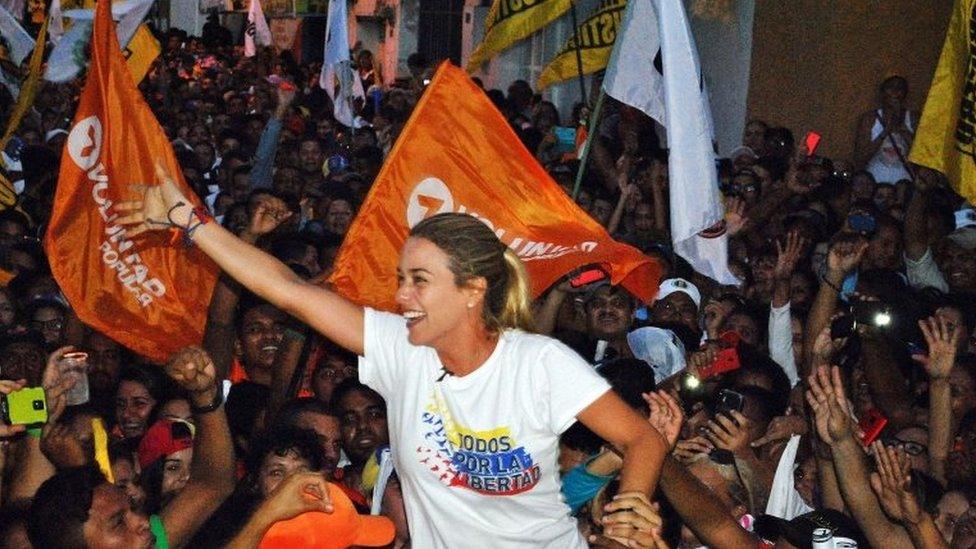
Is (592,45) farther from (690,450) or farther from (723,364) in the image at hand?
(690,450)

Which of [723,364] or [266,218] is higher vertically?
[266,218]

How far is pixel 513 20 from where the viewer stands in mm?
10148

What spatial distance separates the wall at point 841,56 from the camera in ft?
44.6

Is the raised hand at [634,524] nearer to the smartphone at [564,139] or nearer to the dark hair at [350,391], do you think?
the dark hair at [350,391]

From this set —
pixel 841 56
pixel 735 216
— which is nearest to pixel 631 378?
pixel 735 216

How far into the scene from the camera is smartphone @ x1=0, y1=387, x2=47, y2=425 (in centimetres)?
493

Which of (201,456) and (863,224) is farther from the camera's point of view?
(863,224)

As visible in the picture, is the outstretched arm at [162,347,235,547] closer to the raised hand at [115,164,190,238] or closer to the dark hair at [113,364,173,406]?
the raised hand at [115,164,190,238]

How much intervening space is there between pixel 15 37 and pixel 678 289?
666cm

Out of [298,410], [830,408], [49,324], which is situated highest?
[830,408]

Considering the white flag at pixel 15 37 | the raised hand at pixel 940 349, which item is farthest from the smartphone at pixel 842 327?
the white flag at pixel 15 37

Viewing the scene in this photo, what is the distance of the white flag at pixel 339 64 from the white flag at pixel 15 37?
7.65 feet

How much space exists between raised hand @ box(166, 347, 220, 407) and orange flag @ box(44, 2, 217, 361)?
2.48m

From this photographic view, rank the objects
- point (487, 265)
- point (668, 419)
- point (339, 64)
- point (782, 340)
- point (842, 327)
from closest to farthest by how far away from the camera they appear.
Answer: point (487, 265) < point (668, 419) < point (842, 327) < point (782, 340) < point (339, 64)
